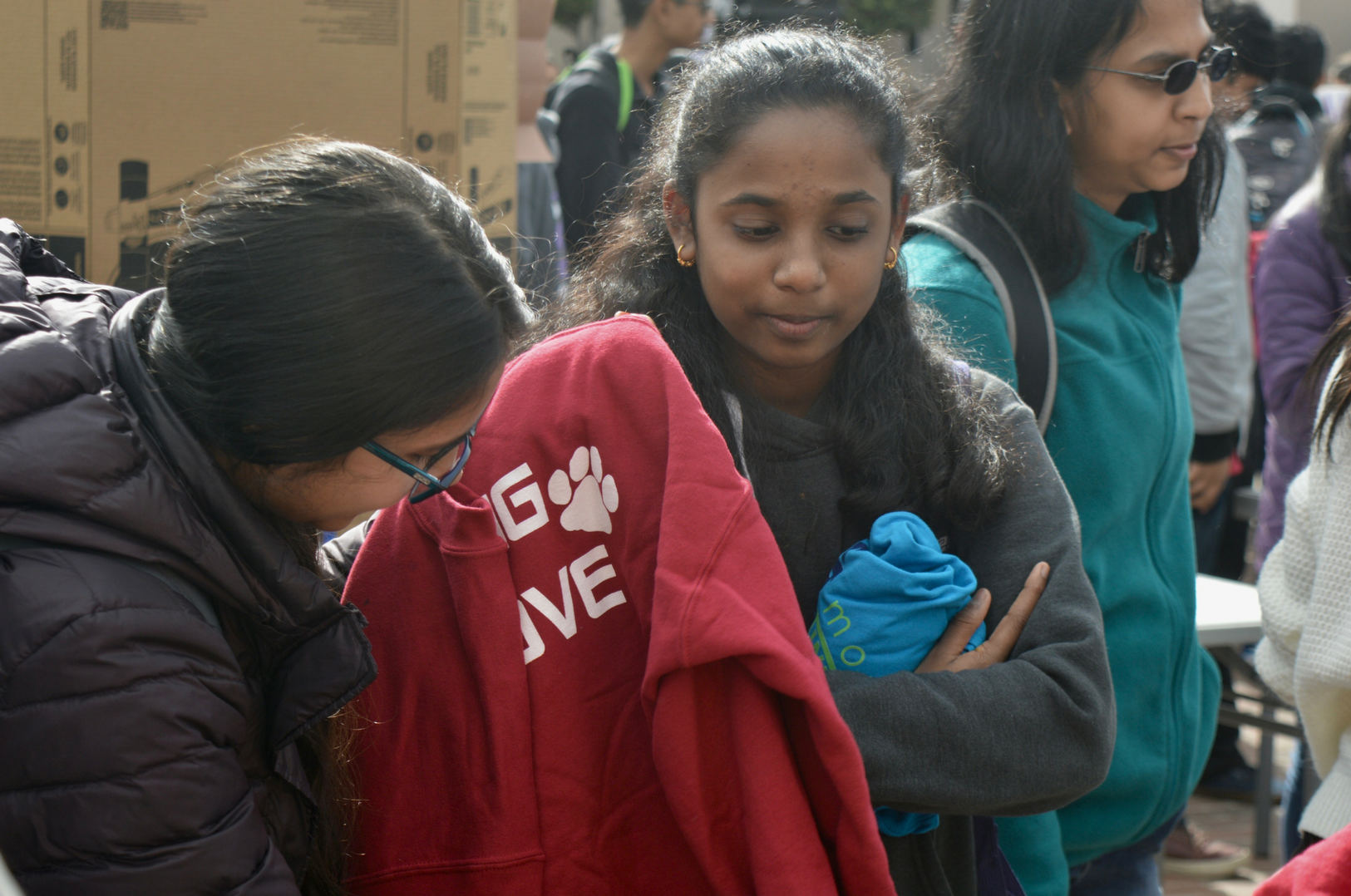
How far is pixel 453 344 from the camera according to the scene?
1104mm

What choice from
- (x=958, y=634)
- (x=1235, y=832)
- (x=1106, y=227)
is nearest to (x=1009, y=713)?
(x=958, y=634)

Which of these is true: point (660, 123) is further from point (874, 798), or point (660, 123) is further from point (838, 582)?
point (874, 798)

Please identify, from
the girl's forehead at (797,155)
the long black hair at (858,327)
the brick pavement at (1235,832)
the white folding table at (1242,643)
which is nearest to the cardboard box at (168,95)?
the long black hair at (858,327)

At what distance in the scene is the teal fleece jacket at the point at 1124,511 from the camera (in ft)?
5.73

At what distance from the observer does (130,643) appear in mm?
928

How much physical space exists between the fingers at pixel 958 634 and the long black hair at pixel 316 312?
2.01 feet

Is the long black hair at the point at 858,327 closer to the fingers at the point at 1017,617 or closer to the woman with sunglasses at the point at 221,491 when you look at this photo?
the fingers at the point at 1017,617

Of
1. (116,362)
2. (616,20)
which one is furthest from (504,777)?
(616,20)

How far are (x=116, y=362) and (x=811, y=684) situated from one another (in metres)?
0.70

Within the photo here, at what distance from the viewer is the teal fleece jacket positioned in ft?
5.73

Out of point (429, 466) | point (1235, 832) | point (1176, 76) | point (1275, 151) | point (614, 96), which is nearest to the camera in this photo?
point (429, 466)

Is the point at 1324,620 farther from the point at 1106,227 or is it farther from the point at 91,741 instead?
the point at 91,741

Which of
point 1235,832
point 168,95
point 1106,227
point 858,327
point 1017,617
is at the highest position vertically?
point 168,95

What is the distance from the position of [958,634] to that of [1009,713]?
0.11 meters
